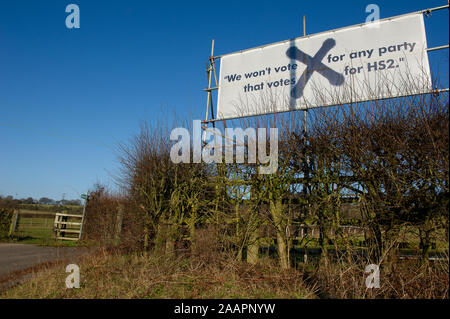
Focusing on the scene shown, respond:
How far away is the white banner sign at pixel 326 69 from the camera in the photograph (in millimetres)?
6941

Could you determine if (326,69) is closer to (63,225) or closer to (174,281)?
(174,281)

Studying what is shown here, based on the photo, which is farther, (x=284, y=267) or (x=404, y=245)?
(x=284, y=267)

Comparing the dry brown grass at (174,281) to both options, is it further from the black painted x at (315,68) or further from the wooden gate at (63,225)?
the wooden gate at (63,225)

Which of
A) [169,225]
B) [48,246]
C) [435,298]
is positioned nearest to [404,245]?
[435,298]

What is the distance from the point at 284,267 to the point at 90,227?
1167 cm

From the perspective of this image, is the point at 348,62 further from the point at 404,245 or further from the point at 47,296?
the point at 47,296

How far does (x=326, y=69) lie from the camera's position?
8.05 m

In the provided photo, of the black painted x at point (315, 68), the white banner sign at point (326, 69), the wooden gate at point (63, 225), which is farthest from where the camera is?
the wooden gate at point (63, 225)

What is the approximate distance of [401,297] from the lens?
4000 millimetres

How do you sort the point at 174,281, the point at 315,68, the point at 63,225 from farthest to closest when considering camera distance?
the point at 63,225 → the point at 315,68 → the point at 174,281

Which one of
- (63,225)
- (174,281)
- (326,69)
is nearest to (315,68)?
(326,69)

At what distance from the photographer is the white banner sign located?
6.94 m

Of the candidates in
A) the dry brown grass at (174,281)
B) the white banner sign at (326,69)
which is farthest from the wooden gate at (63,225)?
the white banner sign at (326,69)

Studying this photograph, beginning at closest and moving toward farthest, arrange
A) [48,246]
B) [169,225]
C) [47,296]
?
[47,296] < [169,225] < [48,246]
